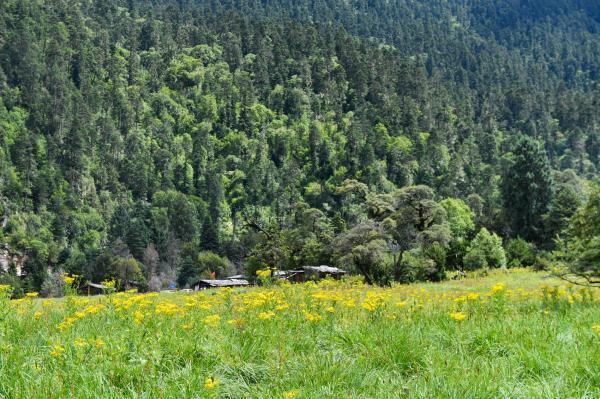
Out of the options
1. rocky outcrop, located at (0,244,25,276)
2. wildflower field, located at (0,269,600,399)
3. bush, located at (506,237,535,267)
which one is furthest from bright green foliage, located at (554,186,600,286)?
rocky outcrop, located at (0,244,25,276)

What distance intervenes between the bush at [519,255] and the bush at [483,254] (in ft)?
4.92

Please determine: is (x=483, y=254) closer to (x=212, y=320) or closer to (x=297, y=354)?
(x=212, y=320)

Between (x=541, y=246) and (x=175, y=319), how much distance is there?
61733mm

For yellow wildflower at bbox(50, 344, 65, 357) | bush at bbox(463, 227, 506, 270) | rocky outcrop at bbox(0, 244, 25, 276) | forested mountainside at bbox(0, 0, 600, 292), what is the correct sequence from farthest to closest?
forested mountainside at bbox(0, 0, 600, 292)
rocky outcrop at bbox(0, 244, 25, 276)
bush at bbox(463, 227, 506, 270)
yellow wildflower at bbox(50, 344, 65, 357)

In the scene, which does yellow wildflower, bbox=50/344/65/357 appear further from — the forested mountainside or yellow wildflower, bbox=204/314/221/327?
the forested mountainside

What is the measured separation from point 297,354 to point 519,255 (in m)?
45.7

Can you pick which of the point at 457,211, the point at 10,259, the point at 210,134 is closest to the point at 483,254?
the point at 457,211

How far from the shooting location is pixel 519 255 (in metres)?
47.5

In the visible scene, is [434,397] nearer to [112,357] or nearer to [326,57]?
[112,357]

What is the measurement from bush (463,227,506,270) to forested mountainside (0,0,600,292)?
46.4 m

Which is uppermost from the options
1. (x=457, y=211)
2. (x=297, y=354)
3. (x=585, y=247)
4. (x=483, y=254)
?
(x=457, y=211)

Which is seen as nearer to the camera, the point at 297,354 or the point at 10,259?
the point at 297,354

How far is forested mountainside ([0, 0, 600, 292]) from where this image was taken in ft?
389

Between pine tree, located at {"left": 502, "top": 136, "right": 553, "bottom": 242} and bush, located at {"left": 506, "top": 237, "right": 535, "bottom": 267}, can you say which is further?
pine tree, located at {"left": 502, "top": 136, "right": 553, "bottom": 242}
